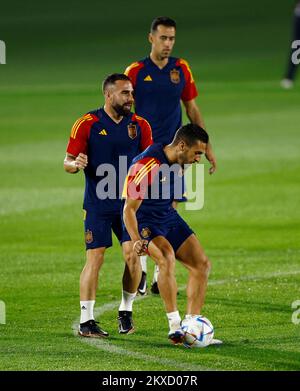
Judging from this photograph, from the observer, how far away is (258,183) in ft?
76.1

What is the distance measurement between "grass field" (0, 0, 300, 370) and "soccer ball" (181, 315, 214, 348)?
0.12 m

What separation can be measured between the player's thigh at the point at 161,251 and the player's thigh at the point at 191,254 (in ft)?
0.64

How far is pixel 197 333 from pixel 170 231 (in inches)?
39.2

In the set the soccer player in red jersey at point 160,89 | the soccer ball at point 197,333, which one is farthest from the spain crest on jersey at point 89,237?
the soccer player in red jersey at point 160,89

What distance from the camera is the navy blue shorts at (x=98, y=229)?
1260cm

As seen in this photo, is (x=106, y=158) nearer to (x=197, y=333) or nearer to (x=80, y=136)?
(x=80, y=136)

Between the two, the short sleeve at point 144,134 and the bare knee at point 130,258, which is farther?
the short sleeve at point 144,134

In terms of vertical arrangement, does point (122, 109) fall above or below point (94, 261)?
above

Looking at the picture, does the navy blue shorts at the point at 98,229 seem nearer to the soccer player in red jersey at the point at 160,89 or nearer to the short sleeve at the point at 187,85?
the soccer player in red jersey at the point at 160,89

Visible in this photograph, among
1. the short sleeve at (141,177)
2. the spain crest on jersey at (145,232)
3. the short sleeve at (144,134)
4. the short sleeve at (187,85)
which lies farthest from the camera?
the short sleeve at (187,85)

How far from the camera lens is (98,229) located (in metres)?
12.6

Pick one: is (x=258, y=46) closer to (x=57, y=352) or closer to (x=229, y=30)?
(x=229, y=30)

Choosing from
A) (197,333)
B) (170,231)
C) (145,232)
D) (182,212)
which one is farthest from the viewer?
(182,212)

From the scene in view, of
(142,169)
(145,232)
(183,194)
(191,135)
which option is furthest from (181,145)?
(183,194)
